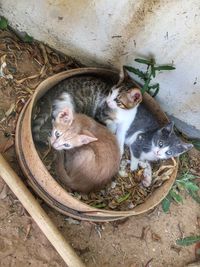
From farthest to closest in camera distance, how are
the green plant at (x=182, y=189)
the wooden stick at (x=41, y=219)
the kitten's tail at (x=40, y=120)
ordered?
the green plant at (x=182, y=189), the kitten's tail at (x=40, y=120), the wooden stick at (x=41, y=219)

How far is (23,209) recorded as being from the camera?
2.90m

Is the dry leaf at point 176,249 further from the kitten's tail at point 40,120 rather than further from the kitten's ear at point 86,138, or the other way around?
the kitten's tail at point 40,120

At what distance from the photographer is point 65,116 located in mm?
2789

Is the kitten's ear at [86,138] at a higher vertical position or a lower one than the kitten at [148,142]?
higher

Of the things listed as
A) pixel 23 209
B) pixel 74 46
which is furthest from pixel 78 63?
pixel 23 209

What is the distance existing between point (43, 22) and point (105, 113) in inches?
30.8

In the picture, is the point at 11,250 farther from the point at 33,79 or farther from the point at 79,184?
the point at 33,79

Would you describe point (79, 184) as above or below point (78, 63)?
below

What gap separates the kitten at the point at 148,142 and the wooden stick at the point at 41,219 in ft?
2.67

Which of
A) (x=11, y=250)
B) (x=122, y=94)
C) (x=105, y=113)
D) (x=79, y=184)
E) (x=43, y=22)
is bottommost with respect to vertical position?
(x=11, y=250)

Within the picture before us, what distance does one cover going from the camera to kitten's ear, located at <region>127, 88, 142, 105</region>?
2.97 m

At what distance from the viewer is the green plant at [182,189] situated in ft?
10.9

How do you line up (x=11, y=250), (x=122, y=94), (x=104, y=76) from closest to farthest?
(x=11, y=250), (x=122, y=94), (x=104, y=76)

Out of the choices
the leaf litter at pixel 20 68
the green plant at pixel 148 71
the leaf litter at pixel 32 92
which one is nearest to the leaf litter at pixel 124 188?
the leaf litter at pixel 32 92
